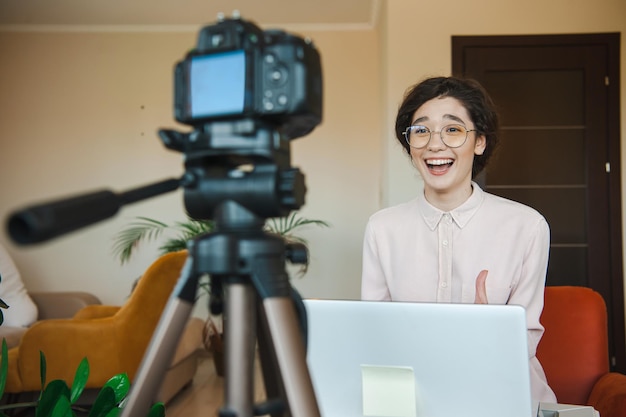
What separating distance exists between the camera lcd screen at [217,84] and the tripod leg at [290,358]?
198 mm

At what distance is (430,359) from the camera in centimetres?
92

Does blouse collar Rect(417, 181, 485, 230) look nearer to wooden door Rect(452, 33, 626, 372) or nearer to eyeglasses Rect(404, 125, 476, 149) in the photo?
eyeglasses Rect(404, 125, 476, 149)

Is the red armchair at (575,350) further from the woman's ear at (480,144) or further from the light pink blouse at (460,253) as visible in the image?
the woman's ear at (480,144)

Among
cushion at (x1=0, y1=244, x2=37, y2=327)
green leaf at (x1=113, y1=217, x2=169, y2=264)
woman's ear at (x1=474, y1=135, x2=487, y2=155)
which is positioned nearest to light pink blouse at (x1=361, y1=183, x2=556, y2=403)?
woman's ear at (x1=474, y1=135, x2=487, y2=155)

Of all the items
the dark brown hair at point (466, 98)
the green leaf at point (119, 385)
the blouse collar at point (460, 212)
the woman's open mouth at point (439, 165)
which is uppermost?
the dark brown hair at point (466, 98)

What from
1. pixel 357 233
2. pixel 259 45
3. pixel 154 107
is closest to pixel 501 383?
pixel 259 45

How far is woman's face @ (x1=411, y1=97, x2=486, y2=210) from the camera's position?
1.51 meters

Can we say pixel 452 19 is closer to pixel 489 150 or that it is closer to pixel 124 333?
pixel 489 150

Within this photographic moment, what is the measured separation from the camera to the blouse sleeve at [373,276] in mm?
1573

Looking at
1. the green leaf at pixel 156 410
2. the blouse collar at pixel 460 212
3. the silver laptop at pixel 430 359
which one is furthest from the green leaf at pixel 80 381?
the blouse collar at pixel 460 212

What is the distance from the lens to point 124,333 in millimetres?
2854

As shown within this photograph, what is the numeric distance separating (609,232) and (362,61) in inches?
91.8

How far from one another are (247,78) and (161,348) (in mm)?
304

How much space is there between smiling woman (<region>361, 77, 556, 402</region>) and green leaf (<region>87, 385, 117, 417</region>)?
2.43 feet
